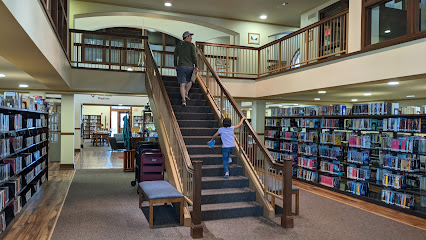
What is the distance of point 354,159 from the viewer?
7.37m

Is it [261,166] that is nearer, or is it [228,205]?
[228,205]

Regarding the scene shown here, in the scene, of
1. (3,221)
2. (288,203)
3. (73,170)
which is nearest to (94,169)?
(73,170)

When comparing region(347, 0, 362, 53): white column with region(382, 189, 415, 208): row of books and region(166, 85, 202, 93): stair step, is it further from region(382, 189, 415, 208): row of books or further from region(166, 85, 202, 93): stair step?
region(166, 85, 202, 93): stair step

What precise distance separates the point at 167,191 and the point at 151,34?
12.5 metres

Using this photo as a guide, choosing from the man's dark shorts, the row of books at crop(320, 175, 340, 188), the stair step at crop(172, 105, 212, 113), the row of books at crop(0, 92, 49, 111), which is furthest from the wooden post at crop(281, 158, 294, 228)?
the row of books at crop(0, 92, 49, 111)

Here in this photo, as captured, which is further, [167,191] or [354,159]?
[354,159]

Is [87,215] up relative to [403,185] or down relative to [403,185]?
down

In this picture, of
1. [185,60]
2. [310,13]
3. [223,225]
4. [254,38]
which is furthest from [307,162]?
[254,38]

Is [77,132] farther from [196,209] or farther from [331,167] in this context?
[196,209]

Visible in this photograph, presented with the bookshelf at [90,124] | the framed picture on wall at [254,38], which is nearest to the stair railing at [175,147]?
the framed picture on wall at [254,38]

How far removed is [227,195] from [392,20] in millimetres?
4108

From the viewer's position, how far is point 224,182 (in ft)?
18.9

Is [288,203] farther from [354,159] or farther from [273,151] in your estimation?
[273,151]

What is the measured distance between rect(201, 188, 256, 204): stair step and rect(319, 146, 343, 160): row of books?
3275mm
